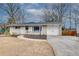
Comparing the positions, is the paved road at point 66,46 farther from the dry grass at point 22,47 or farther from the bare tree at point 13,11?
the bare tree at point 13,11

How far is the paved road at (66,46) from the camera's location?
7.65 feet

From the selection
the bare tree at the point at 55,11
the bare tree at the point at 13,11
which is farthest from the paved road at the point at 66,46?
the bare tree at the point at 13,11

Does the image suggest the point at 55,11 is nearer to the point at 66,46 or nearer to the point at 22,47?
Answer: the point at 66,46

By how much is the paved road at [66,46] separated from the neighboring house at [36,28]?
9 centimetres

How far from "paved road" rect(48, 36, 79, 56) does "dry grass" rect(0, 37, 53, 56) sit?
0.30 ft

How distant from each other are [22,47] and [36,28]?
0.98 feet

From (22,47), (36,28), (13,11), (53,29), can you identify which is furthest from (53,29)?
(13,11)

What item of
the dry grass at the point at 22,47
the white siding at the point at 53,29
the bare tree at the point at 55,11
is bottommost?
the dry grass at the point at 22,47

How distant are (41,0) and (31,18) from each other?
0.86ft

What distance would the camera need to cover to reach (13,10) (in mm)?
2363

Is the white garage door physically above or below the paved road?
above

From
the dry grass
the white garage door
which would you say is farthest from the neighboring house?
the dry grass

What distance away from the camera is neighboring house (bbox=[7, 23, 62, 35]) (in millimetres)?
2342

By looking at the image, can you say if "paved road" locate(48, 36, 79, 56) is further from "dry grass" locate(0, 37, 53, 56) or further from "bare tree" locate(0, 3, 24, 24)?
"bare tree" locate(0, 3, 24, 24)
